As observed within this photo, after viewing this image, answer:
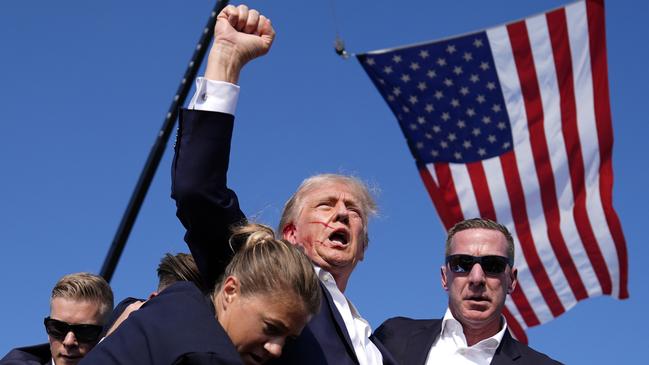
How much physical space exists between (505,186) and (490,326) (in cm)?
523

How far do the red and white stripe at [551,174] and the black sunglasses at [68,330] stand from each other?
5.69 m

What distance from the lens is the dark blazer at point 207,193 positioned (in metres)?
2.85

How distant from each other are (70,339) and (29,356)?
0.20 metres

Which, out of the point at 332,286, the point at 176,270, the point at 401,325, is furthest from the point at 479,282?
the point at 176,270

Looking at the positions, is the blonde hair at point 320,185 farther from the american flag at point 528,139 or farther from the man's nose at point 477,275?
the american flag at point 528,139

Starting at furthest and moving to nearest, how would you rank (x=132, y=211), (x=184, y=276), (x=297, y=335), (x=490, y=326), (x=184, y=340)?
(x=132, y=211), (x=490, y=326), (x=184, y=276), (x=297, y=335), (x=184, y=340)

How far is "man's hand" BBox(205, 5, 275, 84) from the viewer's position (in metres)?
3.00

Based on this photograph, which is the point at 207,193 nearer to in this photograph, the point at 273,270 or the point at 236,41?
the point at 273,270

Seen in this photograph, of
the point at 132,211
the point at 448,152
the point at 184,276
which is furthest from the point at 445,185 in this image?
the point at 184,276

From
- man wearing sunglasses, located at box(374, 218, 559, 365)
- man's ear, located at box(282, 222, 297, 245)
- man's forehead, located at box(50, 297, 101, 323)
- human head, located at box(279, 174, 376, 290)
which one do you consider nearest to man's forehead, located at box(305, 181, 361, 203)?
human head, located at box(279, 174, 376, 290)

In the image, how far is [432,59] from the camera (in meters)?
10.3

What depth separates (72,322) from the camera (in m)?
4.74

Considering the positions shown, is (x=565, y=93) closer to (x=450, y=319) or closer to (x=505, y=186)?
(x=505, y=186)

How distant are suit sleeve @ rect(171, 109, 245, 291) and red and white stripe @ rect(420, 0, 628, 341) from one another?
711 centimetres
